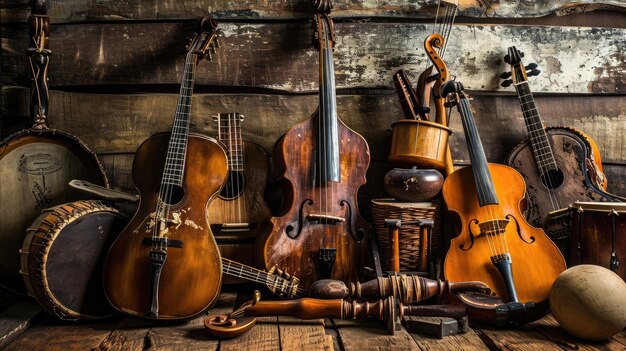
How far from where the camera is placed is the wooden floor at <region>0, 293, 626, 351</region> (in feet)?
5.73

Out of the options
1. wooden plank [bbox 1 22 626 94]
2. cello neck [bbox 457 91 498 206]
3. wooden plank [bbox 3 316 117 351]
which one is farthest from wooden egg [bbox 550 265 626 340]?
wooden plank [bbox 3 316 117 351]

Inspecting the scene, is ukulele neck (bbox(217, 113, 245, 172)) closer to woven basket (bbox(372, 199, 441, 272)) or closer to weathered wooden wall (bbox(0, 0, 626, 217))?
weathered wooden wall (bbox(0, 0, 626, 217))

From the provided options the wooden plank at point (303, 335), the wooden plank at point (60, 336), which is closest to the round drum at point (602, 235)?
the wooden plank at point (303, 335)

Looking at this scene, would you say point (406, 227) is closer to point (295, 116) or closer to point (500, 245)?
point (500, 245)

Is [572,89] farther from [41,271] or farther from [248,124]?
[41,271]

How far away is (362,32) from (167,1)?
1.04 meters

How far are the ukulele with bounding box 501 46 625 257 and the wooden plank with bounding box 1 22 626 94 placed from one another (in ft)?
0.67

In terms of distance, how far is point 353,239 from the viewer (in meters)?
2.30

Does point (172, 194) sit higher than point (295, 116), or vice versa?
point (295, 116)

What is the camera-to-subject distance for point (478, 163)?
2242 mm

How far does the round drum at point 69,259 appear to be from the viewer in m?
1.91

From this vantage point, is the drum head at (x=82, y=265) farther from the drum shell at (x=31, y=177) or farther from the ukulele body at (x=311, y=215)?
the ukulele body at (x=311, y=215)

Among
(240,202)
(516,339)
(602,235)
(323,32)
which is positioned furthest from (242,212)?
(602,235)

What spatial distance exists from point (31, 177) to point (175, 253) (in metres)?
0.90
